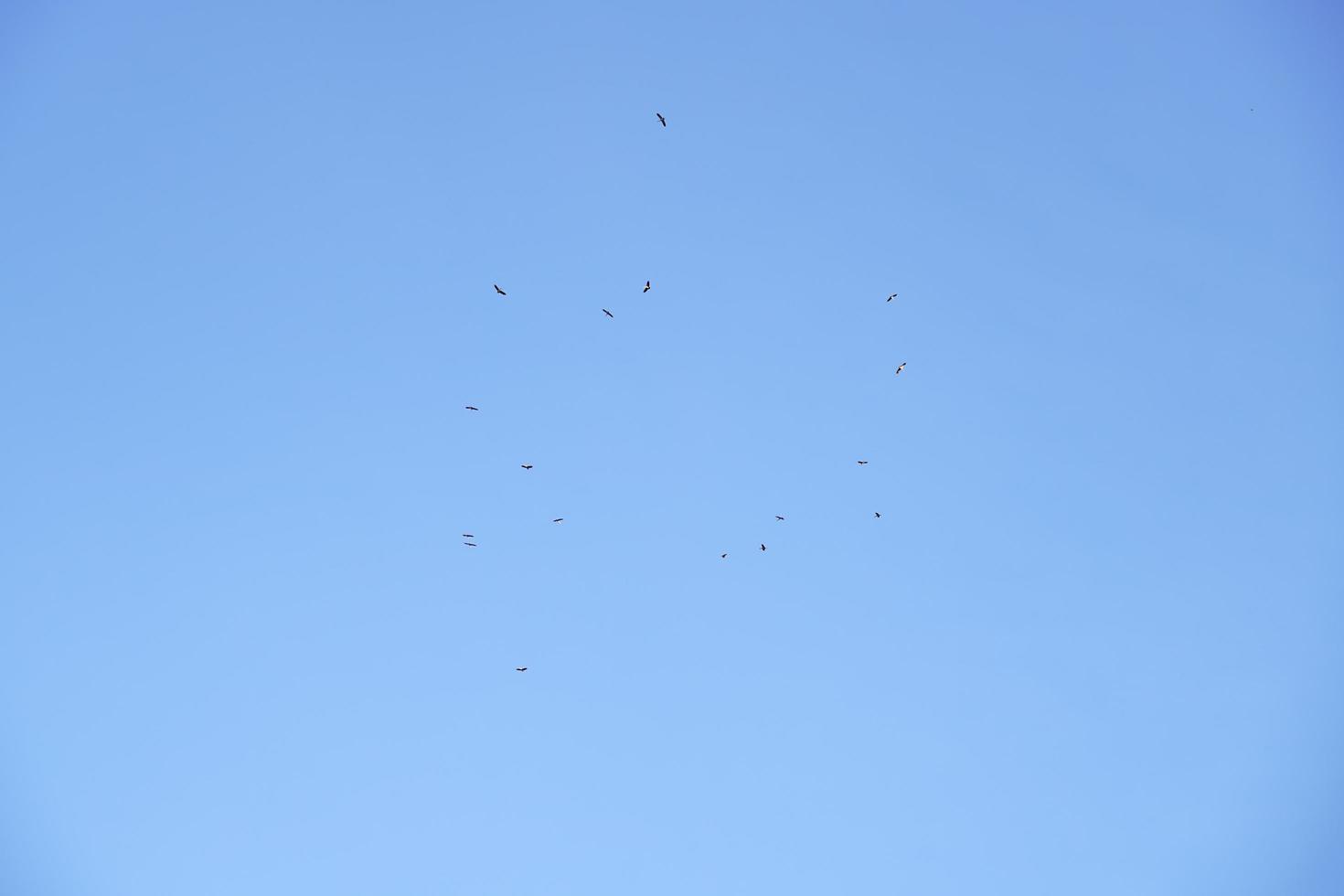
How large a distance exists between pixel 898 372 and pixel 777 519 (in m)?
4.81

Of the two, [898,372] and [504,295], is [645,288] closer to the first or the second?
[504,295]

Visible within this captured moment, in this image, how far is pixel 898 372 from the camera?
17125 millimetres

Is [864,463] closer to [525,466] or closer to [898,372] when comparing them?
[898,372]

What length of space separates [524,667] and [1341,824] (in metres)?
25.9

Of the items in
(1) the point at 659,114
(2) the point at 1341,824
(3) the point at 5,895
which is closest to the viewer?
(1) the point at 659,114

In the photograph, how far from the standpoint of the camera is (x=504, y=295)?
1686 centimetres

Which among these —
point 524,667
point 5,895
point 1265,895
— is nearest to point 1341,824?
point 1265,895

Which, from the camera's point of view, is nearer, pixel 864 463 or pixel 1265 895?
pixel 864 463

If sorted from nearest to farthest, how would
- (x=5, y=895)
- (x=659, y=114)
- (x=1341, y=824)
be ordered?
(x=659, y=114)
(x=5, y=895)
(x=1341, y=824)

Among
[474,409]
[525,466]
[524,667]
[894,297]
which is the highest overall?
[894,297]

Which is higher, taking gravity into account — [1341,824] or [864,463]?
[864,463]

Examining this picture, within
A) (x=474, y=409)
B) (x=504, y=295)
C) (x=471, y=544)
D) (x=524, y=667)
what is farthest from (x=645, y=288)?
(x=524, y=667)

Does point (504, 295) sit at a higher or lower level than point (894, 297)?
higher

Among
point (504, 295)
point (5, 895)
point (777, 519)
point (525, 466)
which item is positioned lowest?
point (5, 895)
